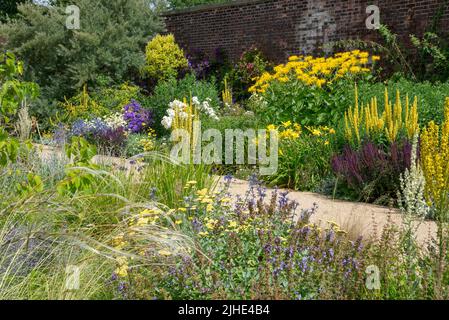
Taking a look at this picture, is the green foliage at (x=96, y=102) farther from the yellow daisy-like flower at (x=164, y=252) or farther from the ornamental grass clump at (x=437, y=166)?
the ornamental grass clump at (x=437, y=166)

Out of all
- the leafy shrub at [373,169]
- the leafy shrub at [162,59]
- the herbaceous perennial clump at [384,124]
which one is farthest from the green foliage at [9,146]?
the leafy shrub at [162,59]

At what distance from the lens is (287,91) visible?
9961 millimetres

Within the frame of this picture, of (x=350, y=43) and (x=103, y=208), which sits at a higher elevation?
(x=350, y=43)

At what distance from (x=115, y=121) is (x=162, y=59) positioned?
3343mm

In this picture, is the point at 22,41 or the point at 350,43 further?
the point at 22,41

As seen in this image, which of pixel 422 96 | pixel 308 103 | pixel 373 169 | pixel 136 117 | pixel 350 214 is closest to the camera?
pixel 350 214

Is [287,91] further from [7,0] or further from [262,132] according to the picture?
[7,0]

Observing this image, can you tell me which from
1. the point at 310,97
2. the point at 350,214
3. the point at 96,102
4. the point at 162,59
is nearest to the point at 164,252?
the point at 350,214

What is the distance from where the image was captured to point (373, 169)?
678cm

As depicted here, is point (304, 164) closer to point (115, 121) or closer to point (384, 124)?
point (384, 124)

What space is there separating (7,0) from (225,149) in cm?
1612

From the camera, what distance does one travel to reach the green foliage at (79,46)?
14.7 metres

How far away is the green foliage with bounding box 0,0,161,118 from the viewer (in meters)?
14.7
